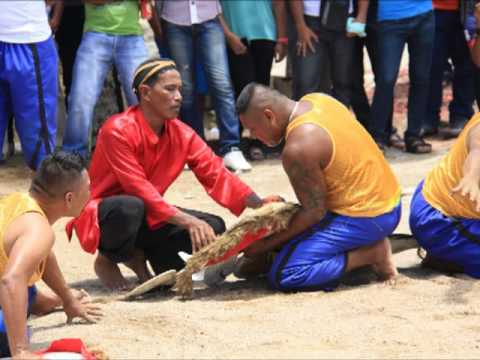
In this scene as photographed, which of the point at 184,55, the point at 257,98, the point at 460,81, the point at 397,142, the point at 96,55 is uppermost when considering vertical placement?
the point at 257,98

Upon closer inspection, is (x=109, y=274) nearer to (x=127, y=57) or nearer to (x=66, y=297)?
(x=66, y=297)

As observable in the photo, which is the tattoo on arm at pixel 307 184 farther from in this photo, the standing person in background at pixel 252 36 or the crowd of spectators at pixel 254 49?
the standing person in background at pixel 252 36

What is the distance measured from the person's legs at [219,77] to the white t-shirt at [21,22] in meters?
1.57

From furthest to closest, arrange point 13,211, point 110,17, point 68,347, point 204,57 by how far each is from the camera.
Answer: point 204,57 < point 110,17 < point 13,211 < point 68,347

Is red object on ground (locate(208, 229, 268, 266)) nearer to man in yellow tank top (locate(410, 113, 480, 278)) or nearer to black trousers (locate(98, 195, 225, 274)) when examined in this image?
black trousers (locate(98, 195, 225, 274))

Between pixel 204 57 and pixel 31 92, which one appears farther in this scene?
pixel 204 57

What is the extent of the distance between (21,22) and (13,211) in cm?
307

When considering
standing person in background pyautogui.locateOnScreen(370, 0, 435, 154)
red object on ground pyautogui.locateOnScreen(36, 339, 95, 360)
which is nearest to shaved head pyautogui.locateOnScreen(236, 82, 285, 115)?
red object on ground pyautogui.locateOnScreen(36, 339, 95, 360)

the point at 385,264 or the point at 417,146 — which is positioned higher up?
the point at 385,264

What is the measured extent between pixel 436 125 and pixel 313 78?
1.56 m

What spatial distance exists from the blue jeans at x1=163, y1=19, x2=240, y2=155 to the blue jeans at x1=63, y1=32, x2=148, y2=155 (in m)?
0.42

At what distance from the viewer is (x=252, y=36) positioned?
8742 mm

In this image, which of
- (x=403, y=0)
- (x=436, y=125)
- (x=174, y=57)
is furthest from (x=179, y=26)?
(x=436, y=125)

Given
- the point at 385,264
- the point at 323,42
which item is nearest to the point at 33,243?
the point at 385,264
